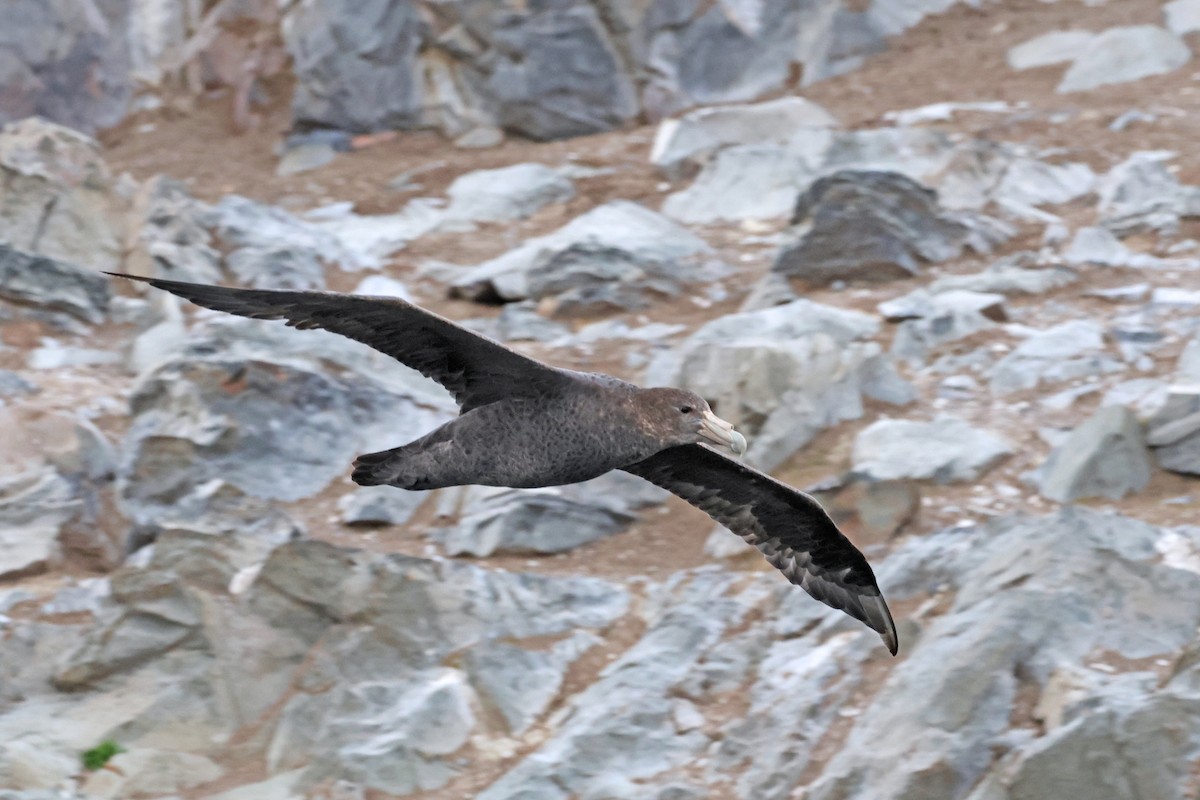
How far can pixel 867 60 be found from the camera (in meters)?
16.6

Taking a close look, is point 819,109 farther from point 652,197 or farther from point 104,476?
point 104,476

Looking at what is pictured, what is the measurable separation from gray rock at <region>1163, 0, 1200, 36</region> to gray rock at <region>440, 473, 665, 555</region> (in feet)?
28.1

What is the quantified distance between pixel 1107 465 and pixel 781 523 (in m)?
2.46

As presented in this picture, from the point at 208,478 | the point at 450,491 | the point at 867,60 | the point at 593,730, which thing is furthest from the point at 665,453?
the point at 867,60

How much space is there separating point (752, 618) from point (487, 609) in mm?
1567

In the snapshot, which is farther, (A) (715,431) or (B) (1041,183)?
(B) (1041,183)

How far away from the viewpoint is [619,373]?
11.9m

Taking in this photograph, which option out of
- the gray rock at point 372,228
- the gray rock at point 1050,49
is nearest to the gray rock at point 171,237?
the gray rock at point 372,228

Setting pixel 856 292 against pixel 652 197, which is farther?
pixel 652 197

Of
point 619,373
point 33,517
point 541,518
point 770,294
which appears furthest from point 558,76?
point 33,517

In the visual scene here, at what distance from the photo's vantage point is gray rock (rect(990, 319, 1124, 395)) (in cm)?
1077

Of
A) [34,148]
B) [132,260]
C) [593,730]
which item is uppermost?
[34,148]

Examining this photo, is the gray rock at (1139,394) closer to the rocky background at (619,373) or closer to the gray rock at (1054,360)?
the rocky background at (619,373)

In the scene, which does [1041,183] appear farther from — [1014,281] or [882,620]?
[882,620]
